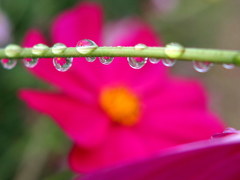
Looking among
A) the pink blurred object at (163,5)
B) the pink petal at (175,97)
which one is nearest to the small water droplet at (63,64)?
the pink petal at (175,97)

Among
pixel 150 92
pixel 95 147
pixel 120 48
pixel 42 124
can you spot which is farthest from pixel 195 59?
pixel 42 124

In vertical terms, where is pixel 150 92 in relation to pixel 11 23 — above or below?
below

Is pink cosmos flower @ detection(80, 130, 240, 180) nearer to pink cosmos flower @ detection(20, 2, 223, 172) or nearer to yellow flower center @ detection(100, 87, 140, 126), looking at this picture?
pink cosmos flower @ detection(20, 2, 223, 172)

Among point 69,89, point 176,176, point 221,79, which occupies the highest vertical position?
point 221,79

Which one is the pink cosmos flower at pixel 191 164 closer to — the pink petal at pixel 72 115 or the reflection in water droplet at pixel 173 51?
the reflection in water droplet at pixel 173 51

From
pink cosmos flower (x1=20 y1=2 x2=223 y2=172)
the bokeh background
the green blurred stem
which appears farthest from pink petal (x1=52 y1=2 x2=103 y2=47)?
the green blurred stem

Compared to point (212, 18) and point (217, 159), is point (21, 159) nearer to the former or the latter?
point (217, 159)

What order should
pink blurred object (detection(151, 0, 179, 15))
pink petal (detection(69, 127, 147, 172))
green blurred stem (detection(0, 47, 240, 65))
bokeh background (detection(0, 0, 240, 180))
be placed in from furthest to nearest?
pink blurred object (detection(151, 0, 179, 15)) → bokeh background (detection(0, 0, 240, 180)) → pink petal (detection(69, 127, 147, 172)) → green blurred stem (detection(0, 47, 240, 65))

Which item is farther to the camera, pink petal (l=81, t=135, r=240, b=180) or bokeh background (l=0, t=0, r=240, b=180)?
bokeh background (l=0, t=0, r=240, b=180)

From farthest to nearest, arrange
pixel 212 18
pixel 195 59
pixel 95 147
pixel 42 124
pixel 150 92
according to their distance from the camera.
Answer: pixel 212 18 < pixel 42 124 < pixel 150 92 < pixel 95 147 < pixel 195 59
